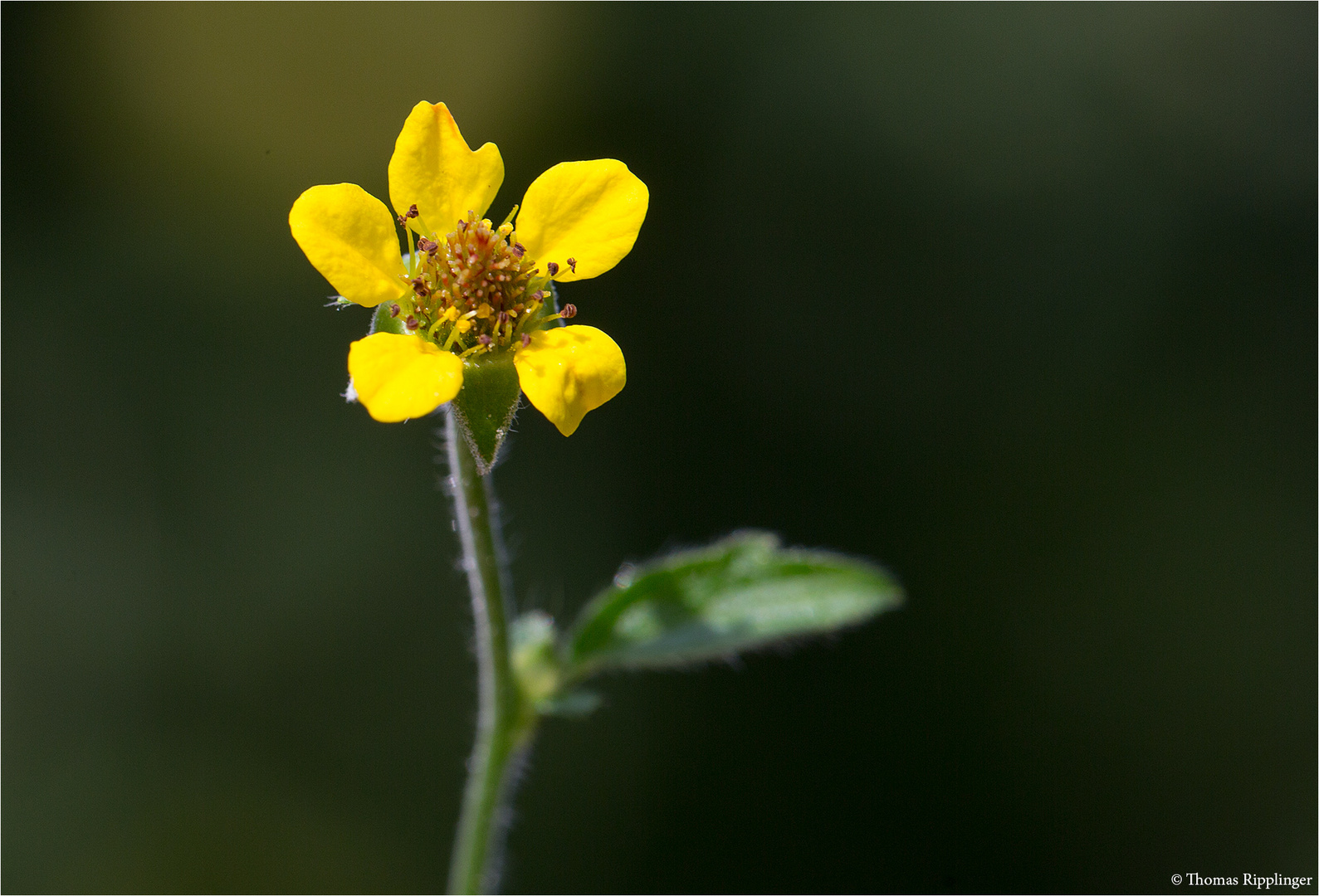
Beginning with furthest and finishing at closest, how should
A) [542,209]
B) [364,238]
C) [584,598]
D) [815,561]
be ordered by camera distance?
[584,598], [815,561], [542,209], [364,238]

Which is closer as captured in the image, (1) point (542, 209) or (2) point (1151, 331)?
(1) point (542, 209)

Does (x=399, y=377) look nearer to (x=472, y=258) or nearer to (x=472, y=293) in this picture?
(x=472, y=293)

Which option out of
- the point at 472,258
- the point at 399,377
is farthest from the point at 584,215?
the point at 399,377

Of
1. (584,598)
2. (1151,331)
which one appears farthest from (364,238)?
(1151,331)

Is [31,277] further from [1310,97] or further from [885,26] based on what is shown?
[1310,97]

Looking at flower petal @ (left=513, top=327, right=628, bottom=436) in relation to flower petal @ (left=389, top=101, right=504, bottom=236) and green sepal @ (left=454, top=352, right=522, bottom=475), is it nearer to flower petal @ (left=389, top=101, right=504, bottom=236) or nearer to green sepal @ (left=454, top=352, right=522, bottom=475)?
green sepal @ (left=454, top=352, right=522, bottom=475)

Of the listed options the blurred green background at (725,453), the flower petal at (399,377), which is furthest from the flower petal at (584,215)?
the blurred green background at (725,453)

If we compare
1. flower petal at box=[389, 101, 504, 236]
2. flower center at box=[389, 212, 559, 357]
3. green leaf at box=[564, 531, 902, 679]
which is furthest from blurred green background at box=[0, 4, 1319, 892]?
flower petal at box=[389, 101, 504, 236]

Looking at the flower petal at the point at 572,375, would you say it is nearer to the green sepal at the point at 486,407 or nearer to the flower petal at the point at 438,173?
the green sepal at the point at 486,407
